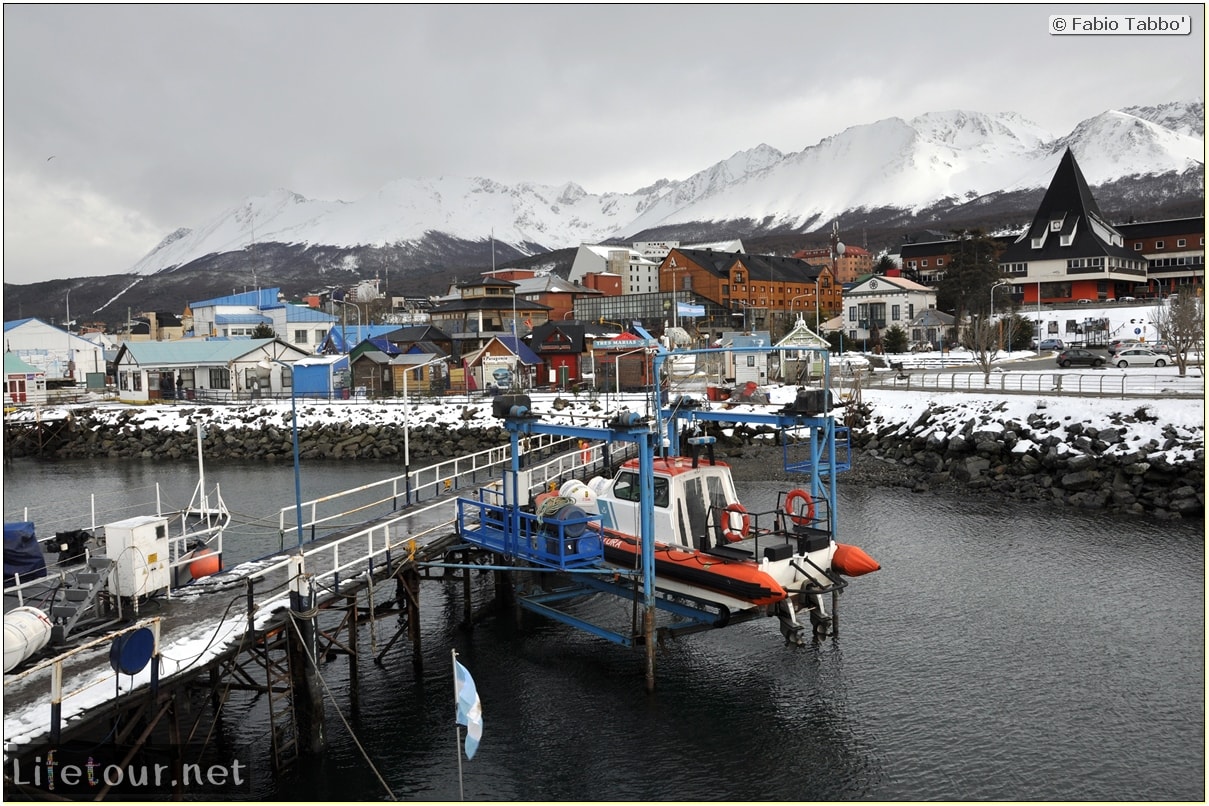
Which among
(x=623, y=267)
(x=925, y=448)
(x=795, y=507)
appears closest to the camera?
(x=795, y=507)

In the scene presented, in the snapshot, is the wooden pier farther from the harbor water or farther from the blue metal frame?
the blue metal frame

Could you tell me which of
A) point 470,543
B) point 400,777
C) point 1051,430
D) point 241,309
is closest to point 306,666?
point 400,777

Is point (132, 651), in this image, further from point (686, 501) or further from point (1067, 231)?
point (1067, 231)

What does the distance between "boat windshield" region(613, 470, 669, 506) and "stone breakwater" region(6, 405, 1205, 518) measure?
22.4 meters

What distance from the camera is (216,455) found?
58188 millimetres

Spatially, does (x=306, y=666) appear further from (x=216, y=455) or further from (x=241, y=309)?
(x=241, y=309)

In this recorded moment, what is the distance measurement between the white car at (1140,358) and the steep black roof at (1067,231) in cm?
4802

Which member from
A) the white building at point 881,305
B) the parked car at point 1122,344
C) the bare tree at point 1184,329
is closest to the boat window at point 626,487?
the bare tree at point 1184,329

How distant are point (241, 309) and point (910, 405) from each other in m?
96.3

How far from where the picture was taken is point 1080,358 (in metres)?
58.0

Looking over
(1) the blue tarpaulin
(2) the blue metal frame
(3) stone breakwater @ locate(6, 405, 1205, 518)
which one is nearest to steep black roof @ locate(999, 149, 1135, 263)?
(3) stone breakwater @ locate(6, 405, 1205, 518)

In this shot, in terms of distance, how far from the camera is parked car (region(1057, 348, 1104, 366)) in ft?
189

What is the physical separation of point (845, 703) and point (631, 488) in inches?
272

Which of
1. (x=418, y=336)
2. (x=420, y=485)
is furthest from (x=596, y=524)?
(x=418, y=336)
